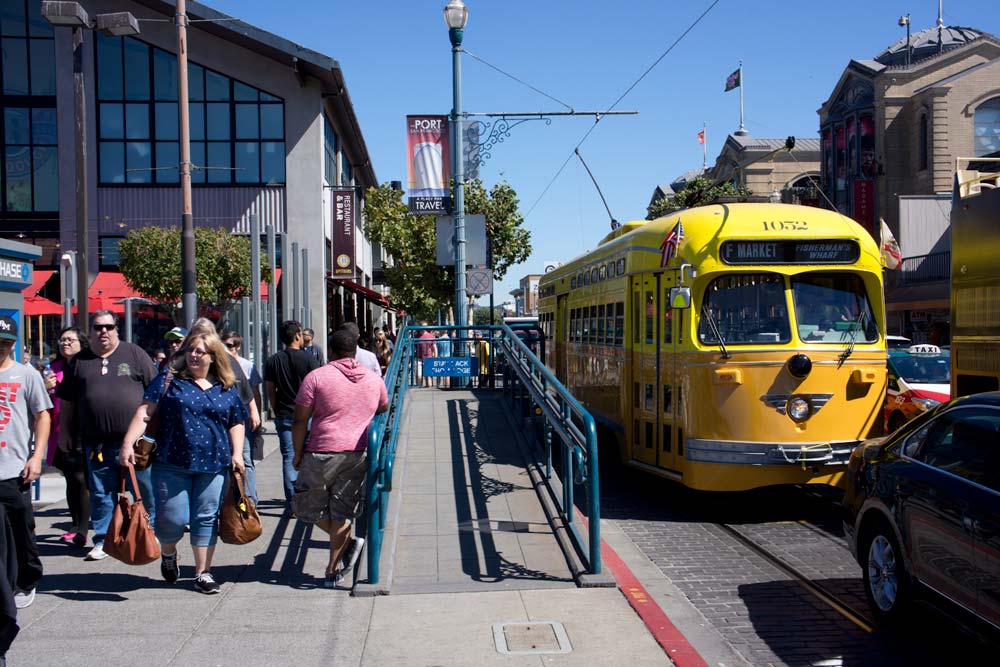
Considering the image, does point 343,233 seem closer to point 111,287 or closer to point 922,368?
point 111,287

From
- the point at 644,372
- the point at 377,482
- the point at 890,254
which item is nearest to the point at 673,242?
the point at 644,372

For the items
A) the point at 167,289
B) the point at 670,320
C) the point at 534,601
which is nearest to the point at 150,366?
the point at 534,601

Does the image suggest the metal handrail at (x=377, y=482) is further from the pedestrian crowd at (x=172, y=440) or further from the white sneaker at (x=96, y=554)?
the white sneaker at (x=96, y=554)

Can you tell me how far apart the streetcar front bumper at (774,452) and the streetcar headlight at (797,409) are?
0.81 ft

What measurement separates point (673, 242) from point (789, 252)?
1143 mm

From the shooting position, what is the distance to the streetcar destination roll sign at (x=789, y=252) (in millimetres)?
9320

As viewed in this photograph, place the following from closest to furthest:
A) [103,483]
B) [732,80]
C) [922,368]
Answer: [103,483], [922,368], [732,80]

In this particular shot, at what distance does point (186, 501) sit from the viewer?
252 inches

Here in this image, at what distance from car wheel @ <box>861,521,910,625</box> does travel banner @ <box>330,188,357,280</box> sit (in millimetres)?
21556

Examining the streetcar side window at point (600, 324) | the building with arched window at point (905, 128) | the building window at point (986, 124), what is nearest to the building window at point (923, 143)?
the building with arched window at point (905, 128)

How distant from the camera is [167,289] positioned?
2048 centimetres

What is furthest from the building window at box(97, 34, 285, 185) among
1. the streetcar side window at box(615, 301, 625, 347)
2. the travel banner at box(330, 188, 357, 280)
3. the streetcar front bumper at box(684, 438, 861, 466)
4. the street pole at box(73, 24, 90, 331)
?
the streetcar front bumper at box(684, 438, 861, 466)

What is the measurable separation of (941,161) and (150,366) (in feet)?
128

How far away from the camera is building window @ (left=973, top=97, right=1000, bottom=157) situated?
3994 centimetres
